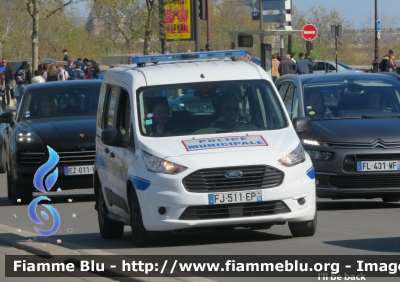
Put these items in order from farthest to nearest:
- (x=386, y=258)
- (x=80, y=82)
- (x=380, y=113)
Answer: (x=80, y=82)
(x=380, y=113)
(x=386, y=258)

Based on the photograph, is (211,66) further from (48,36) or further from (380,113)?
(48,36)

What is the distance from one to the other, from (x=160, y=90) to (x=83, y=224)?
9.21 feet

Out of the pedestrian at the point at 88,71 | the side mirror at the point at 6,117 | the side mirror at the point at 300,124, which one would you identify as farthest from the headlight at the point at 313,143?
the pedestrian at the point at 88,71

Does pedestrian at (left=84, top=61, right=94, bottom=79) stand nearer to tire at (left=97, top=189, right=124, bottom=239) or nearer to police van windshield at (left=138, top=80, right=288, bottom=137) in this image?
tire at (left=97, top=189, right=124, bottom=239)

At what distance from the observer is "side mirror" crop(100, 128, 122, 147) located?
10.4 meters

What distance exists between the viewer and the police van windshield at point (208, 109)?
10242 mm

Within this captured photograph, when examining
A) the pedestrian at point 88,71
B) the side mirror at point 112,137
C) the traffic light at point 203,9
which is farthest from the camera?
the pedestrian at point 88,71

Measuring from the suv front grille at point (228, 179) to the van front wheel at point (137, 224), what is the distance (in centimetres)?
61

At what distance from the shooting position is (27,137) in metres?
15.4

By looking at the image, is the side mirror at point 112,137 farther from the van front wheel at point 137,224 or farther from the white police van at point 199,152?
the van front wheel at point 137,224

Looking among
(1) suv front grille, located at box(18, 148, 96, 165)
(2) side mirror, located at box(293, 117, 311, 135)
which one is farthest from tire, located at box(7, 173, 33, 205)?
(2) side mirror, located at box(293, 117, 311, 135)

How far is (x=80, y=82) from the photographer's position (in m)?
16.9

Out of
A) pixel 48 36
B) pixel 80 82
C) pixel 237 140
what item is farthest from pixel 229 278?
pixel 48 36

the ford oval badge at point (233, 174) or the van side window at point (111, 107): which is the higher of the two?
the van side window at point (111, 107)
